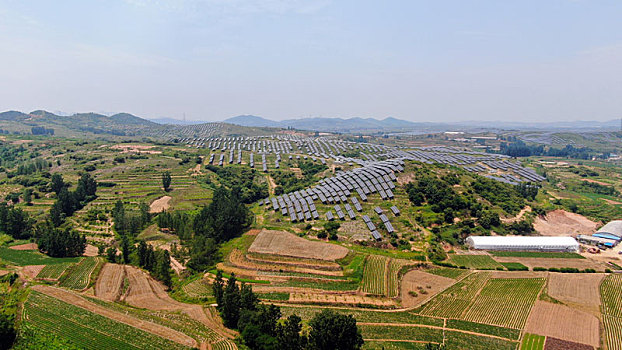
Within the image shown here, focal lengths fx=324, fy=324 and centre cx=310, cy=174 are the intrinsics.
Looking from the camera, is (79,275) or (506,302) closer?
(506,302)

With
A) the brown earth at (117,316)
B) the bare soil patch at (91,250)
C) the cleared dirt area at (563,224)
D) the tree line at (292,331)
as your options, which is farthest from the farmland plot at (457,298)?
the bare soil patch at (91,250)

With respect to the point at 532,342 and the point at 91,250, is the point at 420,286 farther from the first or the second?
the point at 91,250

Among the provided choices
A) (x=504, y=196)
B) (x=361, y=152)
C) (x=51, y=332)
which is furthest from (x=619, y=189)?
(x=51, y=332)

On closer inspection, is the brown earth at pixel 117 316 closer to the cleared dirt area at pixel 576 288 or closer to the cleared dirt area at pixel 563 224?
the cleared dirt area at pixel 576 288

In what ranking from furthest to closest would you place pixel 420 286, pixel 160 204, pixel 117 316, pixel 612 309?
pixel 160 204 → pixel 420 286 → pixel 117 316 → pixel 612 309

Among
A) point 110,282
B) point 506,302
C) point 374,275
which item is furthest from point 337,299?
point 110,282

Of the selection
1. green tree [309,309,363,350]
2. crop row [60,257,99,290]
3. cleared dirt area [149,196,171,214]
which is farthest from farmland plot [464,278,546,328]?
cleared dirt area [149,196,171,214]

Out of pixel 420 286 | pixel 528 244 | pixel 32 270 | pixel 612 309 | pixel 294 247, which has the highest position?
pixel 528 244
